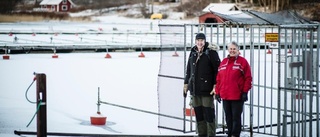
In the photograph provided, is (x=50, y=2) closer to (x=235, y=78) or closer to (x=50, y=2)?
(x=50, y=2)

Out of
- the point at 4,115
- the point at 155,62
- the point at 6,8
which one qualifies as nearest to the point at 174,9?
the point at 6,8

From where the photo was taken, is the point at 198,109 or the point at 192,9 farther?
the point at 192,9

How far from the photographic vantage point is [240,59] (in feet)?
33.5

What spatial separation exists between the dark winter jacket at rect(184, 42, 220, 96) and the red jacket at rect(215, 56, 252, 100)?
11.0 inches

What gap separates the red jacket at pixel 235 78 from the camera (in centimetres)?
1013

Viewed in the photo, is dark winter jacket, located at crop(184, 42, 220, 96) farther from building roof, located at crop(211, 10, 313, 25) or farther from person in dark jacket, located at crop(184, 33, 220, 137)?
building roof, located at crop(211, 10, 313, 25)

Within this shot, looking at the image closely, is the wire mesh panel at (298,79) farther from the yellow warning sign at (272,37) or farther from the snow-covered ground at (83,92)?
the snow-covered ground at (83,92)

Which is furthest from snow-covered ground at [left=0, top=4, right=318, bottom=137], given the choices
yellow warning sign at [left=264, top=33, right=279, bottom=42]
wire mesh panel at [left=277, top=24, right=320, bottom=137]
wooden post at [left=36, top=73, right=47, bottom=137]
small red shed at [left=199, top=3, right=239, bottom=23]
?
small red shed at [left=199, top=3, right=239, bottom=23]

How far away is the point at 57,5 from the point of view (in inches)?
3378

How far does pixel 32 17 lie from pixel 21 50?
37083 mm

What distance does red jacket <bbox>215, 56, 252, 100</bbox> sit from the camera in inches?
399

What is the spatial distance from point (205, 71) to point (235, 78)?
532mm

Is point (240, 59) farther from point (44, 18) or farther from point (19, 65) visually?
point (44, 18)

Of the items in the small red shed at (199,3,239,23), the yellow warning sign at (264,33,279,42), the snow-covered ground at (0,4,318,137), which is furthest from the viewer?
the small red shed at (199,3,239,23)
